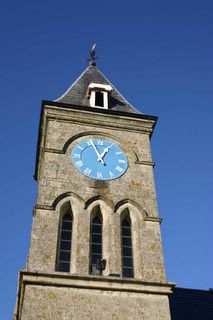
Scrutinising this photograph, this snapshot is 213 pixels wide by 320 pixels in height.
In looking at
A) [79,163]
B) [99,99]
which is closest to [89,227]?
[79,163]

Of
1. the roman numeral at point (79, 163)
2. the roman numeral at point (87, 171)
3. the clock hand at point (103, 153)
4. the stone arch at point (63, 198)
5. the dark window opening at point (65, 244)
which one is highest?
the clock hand at point (103, 153)

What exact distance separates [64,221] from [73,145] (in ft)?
9.74

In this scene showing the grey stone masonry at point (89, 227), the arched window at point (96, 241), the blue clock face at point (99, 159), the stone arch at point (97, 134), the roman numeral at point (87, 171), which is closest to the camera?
the grey stone masonry at point (89, 227)

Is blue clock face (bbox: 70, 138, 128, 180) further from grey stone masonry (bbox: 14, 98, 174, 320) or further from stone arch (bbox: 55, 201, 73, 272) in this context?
stone arch (bbox: 55, 201, 73, 272)

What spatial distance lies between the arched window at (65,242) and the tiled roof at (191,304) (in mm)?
4833

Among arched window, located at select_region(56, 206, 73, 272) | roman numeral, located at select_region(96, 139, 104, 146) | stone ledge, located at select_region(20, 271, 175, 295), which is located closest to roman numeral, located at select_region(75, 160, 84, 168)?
roman numeral, located at select_region(96, 139, 104, 146)

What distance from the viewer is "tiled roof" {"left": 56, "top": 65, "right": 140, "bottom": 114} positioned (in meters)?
19.2

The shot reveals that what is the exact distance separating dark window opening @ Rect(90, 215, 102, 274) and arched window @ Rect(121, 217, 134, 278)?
2.17 feet

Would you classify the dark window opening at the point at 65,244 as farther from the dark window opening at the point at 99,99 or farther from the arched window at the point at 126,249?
the dark window opening at the point at 99,99

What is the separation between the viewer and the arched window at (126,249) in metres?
14.0

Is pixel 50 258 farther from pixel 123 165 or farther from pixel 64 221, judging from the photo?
pixel 123 165

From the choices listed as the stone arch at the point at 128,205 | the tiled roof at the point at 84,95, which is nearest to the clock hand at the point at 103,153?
the stone arch at the point at 128,205

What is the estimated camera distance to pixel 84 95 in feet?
64.9

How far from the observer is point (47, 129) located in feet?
56.2
